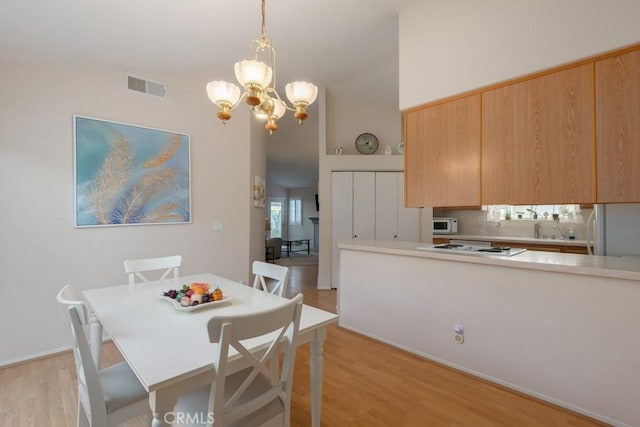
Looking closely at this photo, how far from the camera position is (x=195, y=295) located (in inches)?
63.1

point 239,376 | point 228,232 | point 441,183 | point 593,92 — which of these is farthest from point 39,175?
point 593,92

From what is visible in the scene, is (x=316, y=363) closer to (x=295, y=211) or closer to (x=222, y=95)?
(x=222, y=95)

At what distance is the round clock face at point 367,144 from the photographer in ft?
16.4

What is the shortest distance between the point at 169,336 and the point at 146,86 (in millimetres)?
2909

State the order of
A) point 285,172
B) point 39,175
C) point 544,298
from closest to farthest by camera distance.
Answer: point 544,298
point 39,175
point 285,172

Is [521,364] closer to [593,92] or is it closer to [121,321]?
[593,92]

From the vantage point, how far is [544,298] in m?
1.94

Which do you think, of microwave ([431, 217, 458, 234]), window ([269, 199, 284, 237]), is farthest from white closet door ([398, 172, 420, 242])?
window ([269, 199, 284, 237])

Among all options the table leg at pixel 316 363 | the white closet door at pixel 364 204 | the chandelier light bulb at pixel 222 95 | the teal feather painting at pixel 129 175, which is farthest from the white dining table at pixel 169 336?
the white closet door at pixel 364 204

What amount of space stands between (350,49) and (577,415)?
3.65 meters

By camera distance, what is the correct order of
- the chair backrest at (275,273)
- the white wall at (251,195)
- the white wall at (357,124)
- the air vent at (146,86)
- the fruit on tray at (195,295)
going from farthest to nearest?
the white wall at (357,124) < the white wall at (251,195) < the air vent at (146,86) < the chair backrest at (275,273) < the fruit on tray at (195,295)

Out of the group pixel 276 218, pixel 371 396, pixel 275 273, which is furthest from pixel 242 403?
pixel 276 218

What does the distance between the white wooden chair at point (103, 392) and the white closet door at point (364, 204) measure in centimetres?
382

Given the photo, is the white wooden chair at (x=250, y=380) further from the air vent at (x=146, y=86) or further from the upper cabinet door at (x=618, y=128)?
the air vent at (x=146, y=86)
